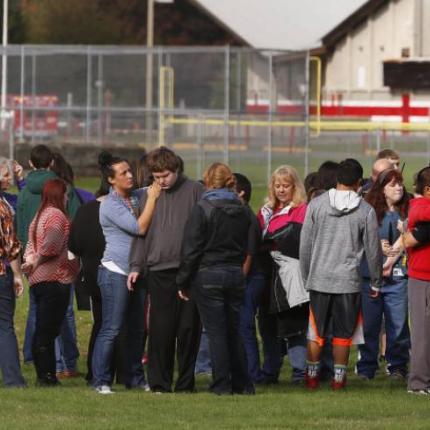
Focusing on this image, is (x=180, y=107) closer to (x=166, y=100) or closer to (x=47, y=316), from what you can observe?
(x=166, y=100)

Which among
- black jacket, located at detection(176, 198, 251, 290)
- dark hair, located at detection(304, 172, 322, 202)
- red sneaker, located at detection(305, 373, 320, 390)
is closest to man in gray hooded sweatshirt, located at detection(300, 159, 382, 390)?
red sneaker, located at detection(305, 373, 320, 390)

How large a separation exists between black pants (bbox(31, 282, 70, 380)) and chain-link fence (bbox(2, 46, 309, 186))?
19.7 metres

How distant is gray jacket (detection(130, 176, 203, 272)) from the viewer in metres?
11.0

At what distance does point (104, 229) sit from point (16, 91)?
27.7m

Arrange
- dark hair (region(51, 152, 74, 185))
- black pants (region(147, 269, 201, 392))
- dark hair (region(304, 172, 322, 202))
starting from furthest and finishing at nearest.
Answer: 1. dark hair (region(51, 152, 74, 185))
2. dark hair (region(304, 172, 322, 202))
3. black pants (region(147, 269, 201, 392))

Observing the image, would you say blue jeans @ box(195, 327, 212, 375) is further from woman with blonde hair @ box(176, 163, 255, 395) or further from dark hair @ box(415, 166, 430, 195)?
dark hair @ box(415, 166, 430, 195)

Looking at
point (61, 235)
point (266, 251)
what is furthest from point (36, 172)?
point (266, 251)

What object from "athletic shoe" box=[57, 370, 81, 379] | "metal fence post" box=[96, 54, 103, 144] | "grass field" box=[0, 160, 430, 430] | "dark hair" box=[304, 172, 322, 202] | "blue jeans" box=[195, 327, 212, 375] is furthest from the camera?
"metal fence post" box=[96, 54, 103, 144]

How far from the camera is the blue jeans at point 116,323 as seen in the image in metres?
11.1

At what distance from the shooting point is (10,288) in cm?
1127

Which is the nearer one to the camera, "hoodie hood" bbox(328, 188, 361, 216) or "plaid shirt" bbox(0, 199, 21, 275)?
"plaid shirt" bbox(0, 199, 21, 275)

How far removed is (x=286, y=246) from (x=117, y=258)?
1.46m

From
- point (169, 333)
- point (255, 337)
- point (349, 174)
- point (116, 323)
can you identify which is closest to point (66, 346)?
point (255, 337)

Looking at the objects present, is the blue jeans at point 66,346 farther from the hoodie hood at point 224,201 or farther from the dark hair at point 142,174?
the hoodie hood at point 224,201
